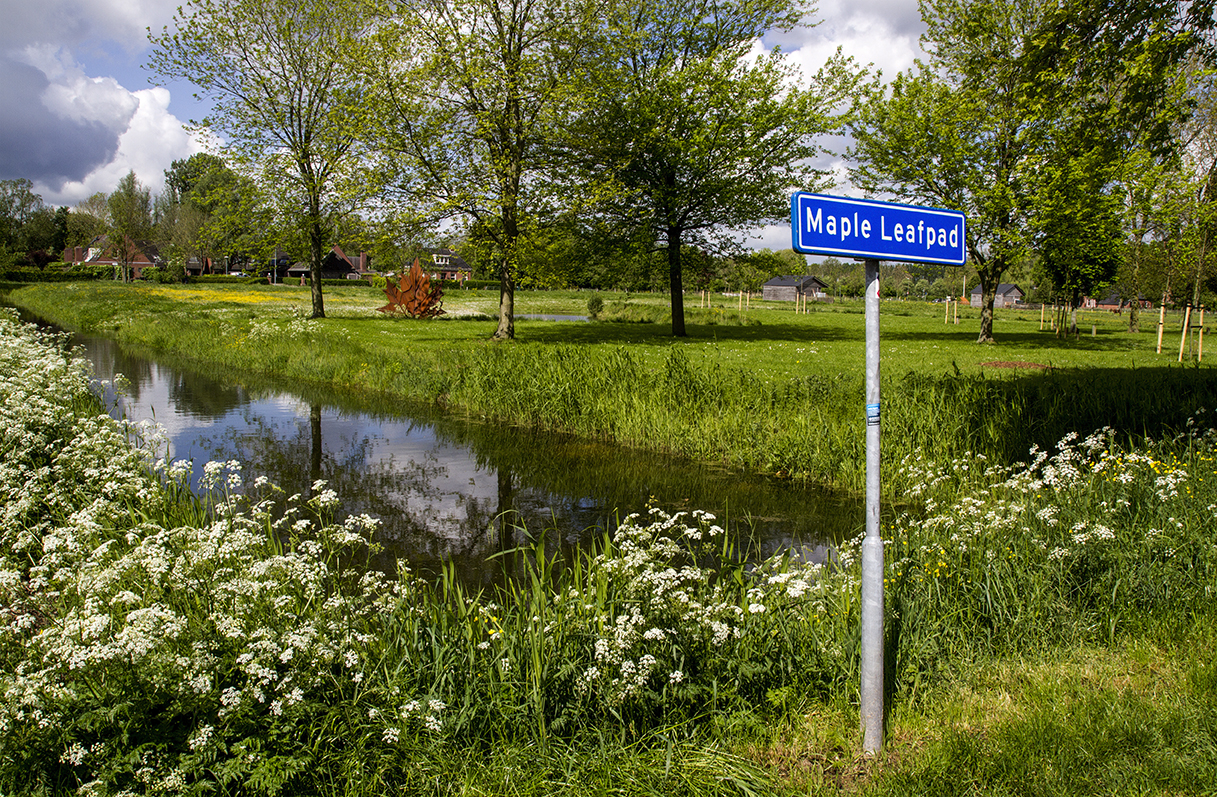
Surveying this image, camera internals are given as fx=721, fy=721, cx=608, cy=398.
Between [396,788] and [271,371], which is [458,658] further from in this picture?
[271,371]

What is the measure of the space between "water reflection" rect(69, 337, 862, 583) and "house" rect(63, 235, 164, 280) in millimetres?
86959

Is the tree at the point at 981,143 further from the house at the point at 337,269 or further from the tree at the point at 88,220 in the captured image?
the tree at the point at 88,220

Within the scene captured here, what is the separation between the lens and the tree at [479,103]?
73.9 ft

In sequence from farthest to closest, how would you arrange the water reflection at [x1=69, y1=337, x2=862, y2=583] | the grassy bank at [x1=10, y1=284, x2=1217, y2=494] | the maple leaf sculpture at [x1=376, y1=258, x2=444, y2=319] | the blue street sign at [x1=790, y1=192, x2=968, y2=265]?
the maple leaf sculpture at [x1=376, y1=258, x2=444, y2=319] < the grassy bank at [x1=10, y1=284, x2=1217, y2=494] < the water reflection at [x1=69, y1=337, x2=862, y2=583] < the blue street sign at [x1=790, y1=192, x2=968, y2=265]

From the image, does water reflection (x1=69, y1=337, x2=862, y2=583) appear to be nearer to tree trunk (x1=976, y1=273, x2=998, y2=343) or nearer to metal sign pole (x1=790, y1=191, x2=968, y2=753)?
metal sign pole (x1=790, y1=191, x2=968, y2=753)

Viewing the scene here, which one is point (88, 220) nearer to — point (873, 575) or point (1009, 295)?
point (873, 575)

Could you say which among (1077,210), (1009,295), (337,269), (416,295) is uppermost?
(337,269)

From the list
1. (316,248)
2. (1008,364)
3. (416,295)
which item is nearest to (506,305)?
(416,295)

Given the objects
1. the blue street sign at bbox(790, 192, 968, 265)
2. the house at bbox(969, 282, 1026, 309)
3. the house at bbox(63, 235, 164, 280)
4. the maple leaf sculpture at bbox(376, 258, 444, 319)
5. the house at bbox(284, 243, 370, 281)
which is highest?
the house at bbox(63, 235, 164, 280)

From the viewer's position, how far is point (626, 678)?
3.20 metres

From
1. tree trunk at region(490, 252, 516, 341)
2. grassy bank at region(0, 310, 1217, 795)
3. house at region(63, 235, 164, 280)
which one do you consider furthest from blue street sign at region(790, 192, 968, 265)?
house at region(63, 235, 164, 280)

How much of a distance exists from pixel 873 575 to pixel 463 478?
7547 mm

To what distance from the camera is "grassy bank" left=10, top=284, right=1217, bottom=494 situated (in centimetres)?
901

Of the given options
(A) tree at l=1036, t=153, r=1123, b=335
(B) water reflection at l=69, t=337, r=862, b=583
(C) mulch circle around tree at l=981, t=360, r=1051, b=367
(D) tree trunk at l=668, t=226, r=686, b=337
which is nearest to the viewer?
(B) water reflection at l=69, t=337, r=862, b=583
